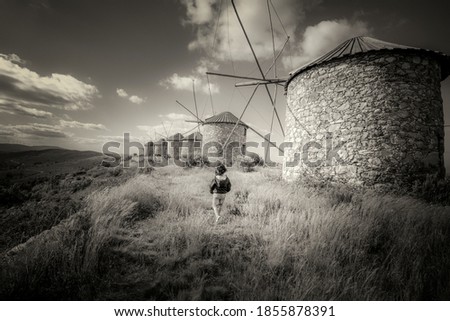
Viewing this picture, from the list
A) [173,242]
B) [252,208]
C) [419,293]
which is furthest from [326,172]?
[173,242]

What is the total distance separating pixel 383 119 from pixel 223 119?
19988 mm

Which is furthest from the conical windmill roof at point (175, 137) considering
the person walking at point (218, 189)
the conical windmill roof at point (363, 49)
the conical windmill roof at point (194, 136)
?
the person walking at point (218, 189)

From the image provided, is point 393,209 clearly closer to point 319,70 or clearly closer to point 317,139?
point 317,139

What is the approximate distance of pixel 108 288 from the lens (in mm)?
2490

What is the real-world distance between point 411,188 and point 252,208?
17.3 feet

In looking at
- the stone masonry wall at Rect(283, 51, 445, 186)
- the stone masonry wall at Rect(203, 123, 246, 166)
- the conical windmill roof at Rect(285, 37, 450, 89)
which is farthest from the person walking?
the stone masonry wall at Rect(203, 123, 246, 166)

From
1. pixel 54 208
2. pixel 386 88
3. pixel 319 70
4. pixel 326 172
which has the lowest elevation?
pixel 54 208

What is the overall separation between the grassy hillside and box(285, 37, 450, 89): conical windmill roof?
17.1 feet

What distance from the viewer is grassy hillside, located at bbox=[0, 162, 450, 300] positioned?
7.96ft

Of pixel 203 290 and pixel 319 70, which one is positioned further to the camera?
pixel 319 70

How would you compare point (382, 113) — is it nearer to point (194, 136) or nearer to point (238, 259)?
point (238, 259)

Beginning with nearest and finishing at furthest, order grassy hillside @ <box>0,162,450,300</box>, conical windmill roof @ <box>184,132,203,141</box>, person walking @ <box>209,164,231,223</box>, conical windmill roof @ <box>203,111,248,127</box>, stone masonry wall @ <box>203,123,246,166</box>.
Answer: grassy hillside @ <box>0,162,450,300</box>, person walking @ <box>209,164,231,223</box>, stone masonry wall @ <box>203,123,246,166</box>, conical windmill roof @ <box>203,111,248,127</box>, conical windmill roof @ <box>184,132,203,141</box>

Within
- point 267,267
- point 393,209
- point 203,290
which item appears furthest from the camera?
point 393,209

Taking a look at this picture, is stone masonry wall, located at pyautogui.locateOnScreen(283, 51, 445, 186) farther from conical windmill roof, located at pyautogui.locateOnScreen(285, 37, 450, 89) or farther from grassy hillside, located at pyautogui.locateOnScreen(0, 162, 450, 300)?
grassy hillside, located at pyautogui.locateOnScreen(0, 162, 450, 300)
